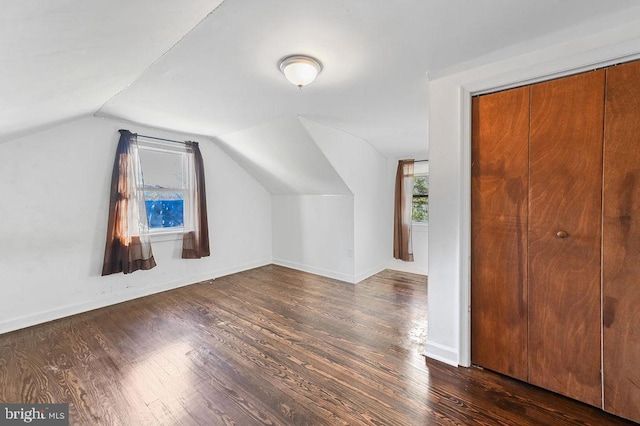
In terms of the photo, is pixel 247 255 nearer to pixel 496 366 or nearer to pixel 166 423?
pixel 166 423

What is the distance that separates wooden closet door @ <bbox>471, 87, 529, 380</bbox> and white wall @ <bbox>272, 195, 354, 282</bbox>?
6.79ft

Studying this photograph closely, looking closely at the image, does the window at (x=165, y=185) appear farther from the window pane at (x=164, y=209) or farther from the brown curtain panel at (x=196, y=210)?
the brown curtain panel at (x=196, y=210)

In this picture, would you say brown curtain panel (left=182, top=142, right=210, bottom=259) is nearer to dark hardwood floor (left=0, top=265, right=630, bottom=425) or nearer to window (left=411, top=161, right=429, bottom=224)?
dark hardwood floor (left=0, top=265, right=630, bottom=425)

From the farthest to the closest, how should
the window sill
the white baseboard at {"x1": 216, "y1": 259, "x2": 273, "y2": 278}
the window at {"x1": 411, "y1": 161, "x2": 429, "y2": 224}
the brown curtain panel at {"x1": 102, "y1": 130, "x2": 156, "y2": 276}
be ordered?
the window at {"x1": 411, "y1": 161, "x2": 429, "y2": 224} → the white baseboard at {"x1": 216, "y1": 259, "x2": 273, "y2": 278} → the window sill → the brown curtain panel at {"x1": 102, "y1": 130, "x2": 156, "y2": 276}

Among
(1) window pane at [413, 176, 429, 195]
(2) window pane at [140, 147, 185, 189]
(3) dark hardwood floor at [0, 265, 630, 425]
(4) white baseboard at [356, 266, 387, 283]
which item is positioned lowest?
(3) dark hardwood floor at [0, 265, 630, 425]

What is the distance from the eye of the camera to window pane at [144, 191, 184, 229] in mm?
3455

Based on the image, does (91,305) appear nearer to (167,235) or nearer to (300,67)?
(167,235)

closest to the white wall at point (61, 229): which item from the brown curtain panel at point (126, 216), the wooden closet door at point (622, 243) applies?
the brown curtain panel at point (126, 216)

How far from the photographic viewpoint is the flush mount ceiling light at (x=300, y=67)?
5.60ft

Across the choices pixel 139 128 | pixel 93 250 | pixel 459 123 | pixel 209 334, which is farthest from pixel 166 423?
pixel 139 128

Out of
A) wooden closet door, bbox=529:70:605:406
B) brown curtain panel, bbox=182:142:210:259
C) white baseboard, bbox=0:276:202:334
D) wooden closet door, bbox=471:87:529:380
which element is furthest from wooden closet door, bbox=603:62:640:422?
white baseboard, bbox=0:276:202:334

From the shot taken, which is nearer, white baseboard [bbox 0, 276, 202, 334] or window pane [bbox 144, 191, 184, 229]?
white baseboard [bbox 0, 276, 202, 334]

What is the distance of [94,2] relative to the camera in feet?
3.11

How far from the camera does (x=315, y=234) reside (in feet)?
14.2
